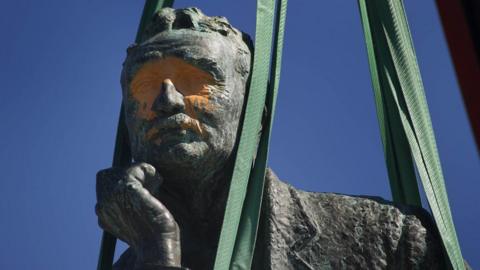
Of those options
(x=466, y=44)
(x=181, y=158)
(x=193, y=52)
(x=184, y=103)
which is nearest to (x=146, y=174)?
(x=181, y=158)

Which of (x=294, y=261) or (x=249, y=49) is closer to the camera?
(x=294, y=261)

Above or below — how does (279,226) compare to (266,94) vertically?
below

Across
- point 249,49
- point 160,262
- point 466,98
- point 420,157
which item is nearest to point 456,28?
point 466,98

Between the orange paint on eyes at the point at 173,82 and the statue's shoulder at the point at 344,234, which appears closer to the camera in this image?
the statue's shoulder at the point at 344,234

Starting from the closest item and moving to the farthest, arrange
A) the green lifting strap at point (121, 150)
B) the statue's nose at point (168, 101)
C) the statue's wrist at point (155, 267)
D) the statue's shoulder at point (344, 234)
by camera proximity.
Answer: the statue's wrist at point (155, 267), the statue's shoulder at point (344, 234), the statue's nose at point (168, 101), the green lifting strap at point (121, 150)

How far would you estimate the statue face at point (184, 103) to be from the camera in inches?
187

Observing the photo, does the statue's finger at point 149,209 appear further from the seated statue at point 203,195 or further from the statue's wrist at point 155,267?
the statue's wrist at point 155,267

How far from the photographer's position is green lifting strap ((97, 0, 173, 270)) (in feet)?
16.9

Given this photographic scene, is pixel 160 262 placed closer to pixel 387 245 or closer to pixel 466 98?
pixel 387 245

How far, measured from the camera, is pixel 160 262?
440 centimetres

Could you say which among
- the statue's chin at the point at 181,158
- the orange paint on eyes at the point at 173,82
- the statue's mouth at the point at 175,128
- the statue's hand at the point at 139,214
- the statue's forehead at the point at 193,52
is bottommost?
the statue's hand at the point at 139,214

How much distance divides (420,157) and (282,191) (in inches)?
28.9

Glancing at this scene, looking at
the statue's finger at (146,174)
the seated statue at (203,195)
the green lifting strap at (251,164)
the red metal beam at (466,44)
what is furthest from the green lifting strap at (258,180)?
the red metal beam at (466,44)

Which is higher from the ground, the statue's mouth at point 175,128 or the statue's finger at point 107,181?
the statue's mouth at point 175,128
